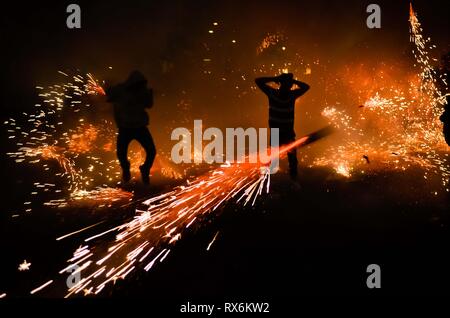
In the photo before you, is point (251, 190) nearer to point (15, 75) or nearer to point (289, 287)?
→ point (289, 287)

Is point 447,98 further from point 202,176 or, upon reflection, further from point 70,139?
point 70,139

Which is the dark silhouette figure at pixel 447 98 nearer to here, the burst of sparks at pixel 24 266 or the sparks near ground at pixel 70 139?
the sparks near ground at pixel 70 139

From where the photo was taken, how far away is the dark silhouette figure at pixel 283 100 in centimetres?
572

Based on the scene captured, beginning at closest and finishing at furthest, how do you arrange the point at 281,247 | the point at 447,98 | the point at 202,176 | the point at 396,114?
the point at 281,247 < the point at 447,98 < the point at 202,176 < the point at 396,114

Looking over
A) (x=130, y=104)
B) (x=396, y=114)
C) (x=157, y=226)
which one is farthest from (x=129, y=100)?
(x=396, y=114)

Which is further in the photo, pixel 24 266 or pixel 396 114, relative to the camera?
pixel 396 114

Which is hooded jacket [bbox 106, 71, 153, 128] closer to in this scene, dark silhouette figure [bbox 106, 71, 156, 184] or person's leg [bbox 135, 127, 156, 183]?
dark silhouette figure [bbox 106, 71, 156, 184]

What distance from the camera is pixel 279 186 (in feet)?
21.0

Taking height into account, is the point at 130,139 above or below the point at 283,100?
below

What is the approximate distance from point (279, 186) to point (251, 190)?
2.01 ft

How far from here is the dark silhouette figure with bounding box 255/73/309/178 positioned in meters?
5.72

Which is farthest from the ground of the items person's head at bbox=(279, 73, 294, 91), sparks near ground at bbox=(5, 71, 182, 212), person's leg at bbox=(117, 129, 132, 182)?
person's head at bbox=(279, 73, 294, 91)

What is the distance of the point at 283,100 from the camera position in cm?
580

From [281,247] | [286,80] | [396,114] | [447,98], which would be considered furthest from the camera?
[396,114]
